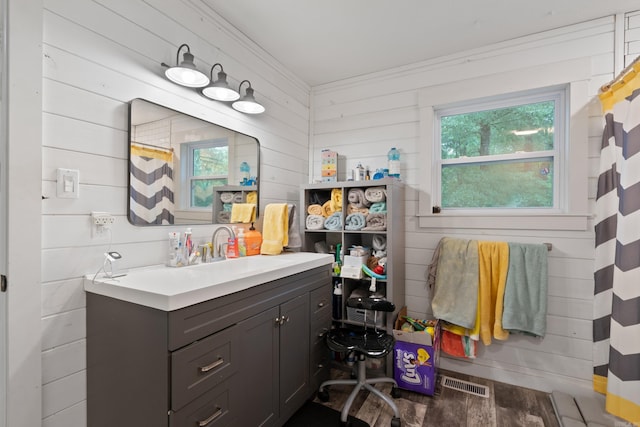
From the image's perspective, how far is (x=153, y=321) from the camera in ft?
3.47

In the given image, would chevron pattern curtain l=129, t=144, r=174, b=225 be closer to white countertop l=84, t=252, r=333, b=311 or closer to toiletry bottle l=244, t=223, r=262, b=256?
white countertop l=84, t=252, r=333, b=311

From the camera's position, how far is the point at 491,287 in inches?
83.7

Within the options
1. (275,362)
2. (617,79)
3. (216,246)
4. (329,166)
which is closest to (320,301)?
(275,362)

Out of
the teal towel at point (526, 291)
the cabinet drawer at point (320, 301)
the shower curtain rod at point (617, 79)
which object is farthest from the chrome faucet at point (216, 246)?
the shower curtain rod at point (617, 79)

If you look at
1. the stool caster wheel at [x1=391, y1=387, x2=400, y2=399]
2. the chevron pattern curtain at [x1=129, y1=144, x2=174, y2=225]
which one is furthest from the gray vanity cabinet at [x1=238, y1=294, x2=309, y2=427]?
the chevron pattern curtain at [x1=129, y1=144, x2=174, y2=225]

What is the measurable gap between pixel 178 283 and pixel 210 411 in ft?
1.75

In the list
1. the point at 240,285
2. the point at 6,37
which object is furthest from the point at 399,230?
the point at 6,37

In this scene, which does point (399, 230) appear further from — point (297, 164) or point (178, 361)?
point (178, 361)

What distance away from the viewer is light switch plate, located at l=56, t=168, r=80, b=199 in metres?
1.18

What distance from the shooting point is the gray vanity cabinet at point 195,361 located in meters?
1.05

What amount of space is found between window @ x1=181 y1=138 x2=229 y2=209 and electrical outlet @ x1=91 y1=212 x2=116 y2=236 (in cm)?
42

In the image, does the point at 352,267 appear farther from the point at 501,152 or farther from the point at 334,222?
the point at 501,152

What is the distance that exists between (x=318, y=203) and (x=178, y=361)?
1736 mm

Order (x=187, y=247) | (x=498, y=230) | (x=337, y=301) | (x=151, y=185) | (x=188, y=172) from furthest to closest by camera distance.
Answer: (x=337, y=301)
(x=498, y=230)
(x=188, y=172)
(x=187, y=247)
(x=151, y=185)
